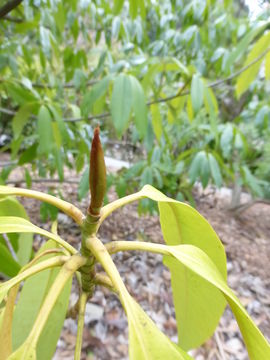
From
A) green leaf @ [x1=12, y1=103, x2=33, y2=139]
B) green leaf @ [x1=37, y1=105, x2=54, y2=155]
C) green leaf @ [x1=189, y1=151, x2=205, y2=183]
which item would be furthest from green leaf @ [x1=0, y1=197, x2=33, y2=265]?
green leaf @ [x1=189, y1=151, x2=205, y2=183]

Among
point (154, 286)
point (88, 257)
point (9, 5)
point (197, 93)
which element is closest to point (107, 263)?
point (88, 257)

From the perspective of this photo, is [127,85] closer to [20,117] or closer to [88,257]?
[20,117]

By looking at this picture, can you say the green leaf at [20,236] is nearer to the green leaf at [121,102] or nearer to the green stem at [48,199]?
the green stem at [48,199]

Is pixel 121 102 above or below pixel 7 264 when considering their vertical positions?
above

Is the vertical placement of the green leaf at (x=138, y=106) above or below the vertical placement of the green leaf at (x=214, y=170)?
above

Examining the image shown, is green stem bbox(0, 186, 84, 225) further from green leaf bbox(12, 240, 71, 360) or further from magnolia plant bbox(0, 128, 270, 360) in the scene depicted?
green leaf bbox(12, 240, 71, 360)

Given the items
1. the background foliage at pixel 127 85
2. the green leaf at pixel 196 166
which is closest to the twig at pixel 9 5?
the background foliage at pixel 127 85

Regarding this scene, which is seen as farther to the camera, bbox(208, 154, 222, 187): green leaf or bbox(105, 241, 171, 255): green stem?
bbox(208, 154, 222, 187): green leaf
